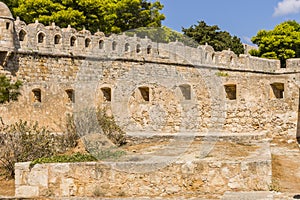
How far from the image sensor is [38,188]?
9.48 metres

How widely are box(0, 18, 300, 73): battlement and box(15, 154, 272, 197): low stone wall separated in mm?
9125

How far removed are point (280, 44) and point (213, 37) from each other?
211 inches

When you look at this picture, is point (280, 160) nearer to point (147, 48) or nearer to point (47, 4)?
point (147, 48)

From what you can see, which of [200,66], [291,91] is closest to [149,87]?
[291,91]

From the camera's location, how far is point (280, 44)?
39.6 m

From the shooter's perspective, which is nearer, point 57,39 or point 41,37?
point 41,37

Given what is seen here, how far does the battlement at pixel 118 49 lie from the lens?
59.8 feet

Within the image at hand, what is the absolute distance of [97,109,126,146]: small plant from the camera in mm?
14398

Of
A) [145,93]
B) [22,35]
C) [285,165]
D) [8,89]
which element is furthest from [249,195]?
[22,35]

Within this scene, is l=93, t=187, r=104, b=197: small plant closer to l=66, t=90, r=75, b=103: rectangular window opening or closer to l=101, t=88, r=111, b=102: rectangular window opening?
l=101, t=88, r=111, b=102: rectangular window opening

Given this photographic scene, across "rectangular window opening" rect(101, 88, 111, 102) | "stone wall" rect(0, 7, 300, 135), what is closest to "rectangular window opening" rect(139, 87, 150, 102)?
"stone wall" rect(0, 7, 300, 135)

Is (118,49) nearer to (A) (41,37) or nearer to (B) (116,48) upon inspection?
(B) (116,48)

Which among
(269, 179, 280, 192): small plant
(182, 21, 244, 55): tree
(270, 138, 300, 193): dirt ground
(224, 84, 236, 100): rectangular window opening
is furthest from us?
(182, 21, 244, 55): tree

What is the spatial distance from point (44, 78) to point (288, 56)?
83.7ft
